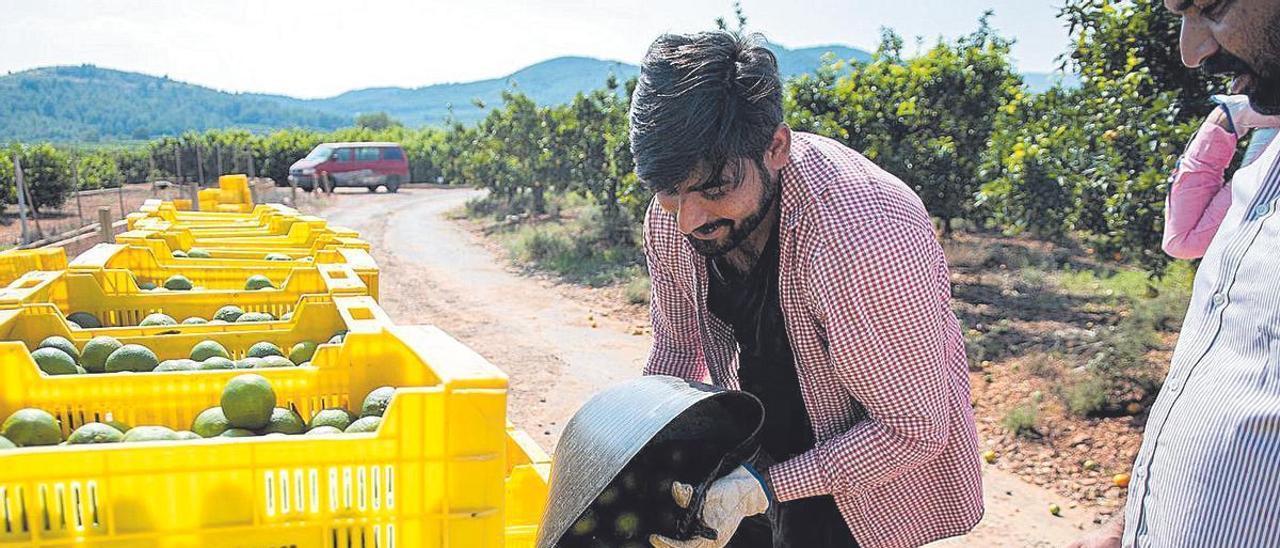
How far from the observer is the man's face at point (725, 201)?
5.99 ft

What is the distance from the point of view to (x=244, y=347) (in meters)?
2.74

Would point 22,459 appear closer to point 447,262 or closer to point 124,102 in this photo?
point 447,262

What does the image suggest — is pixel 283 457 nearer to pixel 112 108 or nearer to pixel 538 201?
pixel 538 201

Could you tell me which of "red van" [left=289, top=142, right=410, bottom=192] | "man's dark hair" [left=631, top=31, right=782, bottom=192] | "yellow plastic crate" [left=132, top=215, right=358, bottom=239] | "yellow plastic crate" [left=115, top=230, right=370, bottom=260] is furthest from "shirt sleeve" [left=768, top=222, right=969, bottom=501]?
"red van" [left=289, top=142, right=410, bottom=192]

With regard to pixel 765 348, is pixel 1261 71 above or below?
above

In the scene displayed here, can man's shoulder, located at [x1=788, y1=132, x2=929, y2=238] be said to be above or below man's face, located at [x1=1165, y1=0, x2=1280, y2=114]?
below

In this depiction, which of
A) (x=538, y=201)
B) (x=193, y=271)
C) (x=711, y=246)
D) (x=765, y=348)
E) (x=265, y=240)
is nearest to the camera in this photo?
(x=711, y=246)

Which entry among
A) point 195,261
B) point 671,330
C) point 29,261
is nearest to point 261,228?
point 195,261

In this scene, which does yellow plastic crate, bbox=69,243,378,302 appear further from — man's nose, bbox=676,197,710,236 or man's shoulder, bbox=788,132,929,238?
man's shoulder, bbox=788,132,929,238

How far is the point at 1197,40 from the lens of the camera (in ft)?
4.73

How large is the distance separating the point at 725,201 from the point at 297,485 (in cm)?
97

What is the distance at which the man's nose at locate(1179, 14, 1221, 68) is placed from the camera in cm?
142

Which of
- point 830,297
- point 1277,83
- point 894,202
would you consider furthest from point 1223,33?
point 830,297

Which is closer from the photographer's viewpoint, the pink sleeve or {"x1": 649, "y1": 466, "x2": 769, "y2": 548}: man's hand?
{"x1": 649, "y1": 466, "x2": 769, "y2": 548}: man's hand
